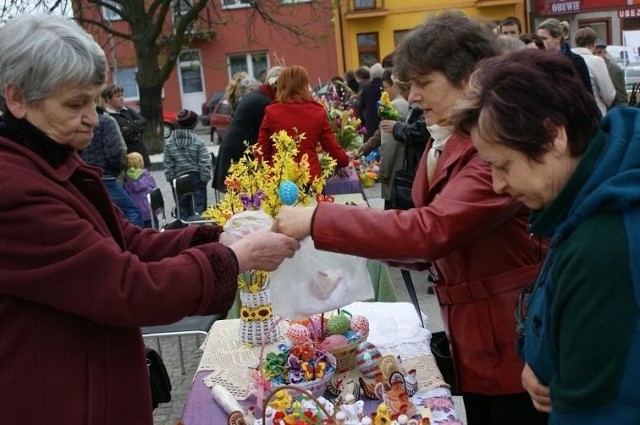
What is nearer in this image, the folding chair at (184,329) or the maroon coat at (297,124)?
the folding chair at (184,329)

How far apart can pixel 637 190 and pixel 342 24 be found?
22.9 m

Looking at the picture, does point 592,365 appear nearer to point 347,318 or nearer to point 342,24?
point 347,318

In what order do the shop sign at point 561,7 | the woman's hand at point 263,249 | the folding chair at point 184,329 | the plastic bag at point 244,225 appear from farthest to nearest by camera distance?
the shop sign at point 561,7, the folding chair at point 184,329, the plastic bag at point 244,225, the woman's hand at point 263,249

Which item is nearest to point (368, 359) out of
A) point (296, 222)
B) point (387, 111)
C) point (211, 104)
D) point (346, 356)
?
point (346, 356)

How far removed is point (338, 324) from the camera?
2.17 metres

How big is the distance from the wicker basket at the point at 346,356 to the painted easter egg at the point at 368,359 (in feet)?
0.05

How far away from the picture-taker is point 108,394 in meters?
1.48

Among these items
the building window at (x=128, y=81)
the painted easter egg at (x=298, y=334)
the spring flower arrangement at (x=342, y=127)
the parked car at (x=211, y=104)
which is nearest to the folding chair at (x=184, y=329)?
the painted easter egg at (x=298, y=334)

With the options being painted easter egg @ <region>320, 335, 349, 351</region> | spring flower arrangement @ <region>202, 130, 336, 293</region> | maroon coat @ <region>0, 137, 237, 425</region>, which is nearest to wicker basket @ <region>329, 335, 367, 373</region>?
painted easter egg @ <region>320, 335, 349, 351</region>

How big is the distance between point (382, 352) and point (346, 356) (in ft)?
0.63

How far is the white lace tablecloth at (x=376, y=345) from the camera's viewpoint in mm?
2098

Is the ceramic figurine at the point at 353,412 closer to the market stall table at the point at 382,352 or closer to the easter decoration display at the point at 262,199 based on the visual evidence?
the market stall table at the point at 382,352

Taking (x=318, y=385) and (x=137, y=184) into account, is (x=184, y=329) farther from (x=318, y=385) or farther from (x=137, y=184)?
(x=137, y=184)

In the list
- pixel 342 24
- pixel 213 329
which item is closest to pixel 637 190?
pixel 213 329
